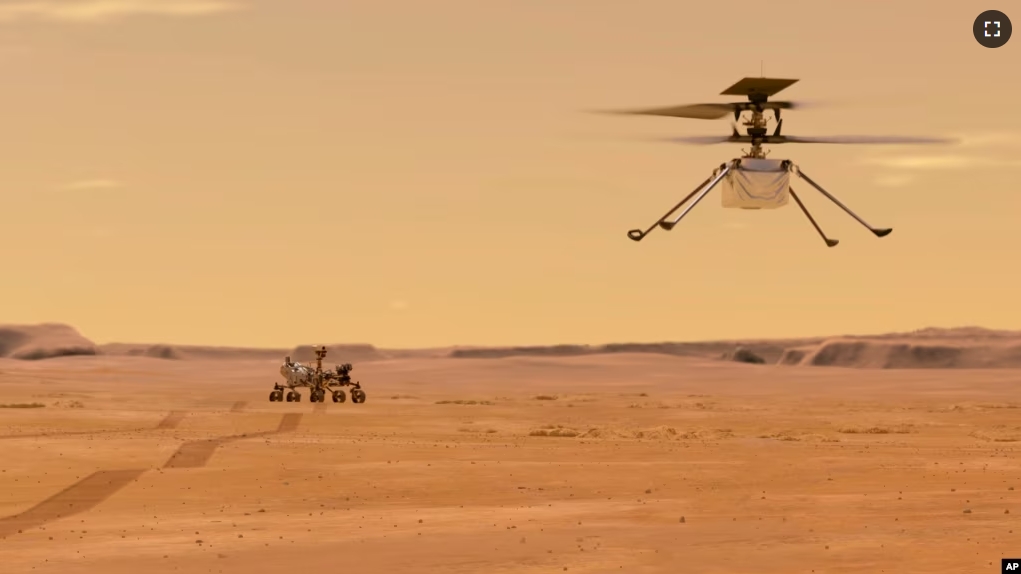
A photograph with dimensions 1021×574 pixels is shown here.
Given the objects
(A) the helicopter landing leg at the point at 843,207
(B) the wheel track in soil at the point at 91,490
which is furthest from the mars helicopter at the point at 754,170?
(B) the wheel track in soil at the point at 91,490

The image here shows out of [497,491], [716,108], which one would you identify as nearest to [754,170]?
[716,108]

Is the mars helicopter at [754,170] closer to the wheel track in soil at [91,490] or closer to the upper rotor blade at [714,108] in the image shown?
the upper rotor blade at [714,108]

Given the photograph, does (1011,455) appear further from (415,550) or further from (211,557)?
(211,557)

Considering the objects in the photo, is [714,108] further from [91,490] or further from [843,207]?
[91,490]

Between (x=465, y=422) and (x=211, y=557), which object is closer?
(x=211, y=557)

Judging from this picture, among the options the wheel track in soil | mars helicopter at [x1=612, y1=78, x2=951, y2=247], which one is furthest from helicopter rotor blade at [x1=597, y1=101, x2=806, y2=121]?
the wheel track in soil

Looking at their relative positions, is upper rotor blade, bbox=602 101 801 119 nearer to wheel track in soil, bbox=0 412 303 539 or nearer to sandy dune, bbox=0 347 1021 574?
sandy dune, bbox=0 347 1021 574

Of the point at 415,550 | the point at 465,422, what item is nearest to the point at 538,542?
the point at 415,550
